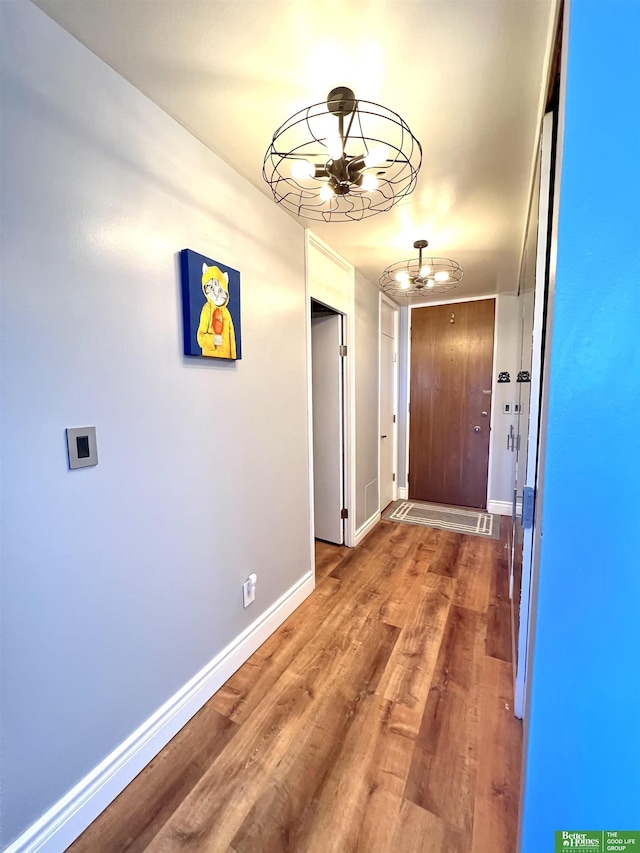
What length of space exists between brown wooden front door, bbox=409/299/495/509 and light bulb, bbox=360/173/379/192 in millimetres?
2907

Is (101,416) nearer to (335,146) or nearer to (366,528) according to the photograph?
(335,146)

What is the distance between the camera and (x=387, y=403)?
388 cm

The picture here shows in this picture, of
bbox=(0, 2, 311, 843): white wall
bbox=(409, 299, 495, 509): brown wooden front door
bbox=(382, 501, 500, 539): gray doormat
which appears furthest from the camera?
bbox=(409, 299, 495, 509): brown wooden front door

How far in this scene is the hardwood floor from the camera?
1083 millimetres

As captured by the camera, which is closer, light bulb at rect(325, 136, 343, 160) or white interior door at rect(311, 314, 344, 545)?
light bulb at rect(325, 136, 343, 160)

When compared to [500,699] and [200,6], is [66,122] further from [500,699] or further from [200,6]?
[500,699]

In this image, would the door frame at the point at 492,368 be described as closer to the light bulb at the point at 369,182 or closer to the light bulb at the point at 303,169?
the light bulb at the point at 369,182

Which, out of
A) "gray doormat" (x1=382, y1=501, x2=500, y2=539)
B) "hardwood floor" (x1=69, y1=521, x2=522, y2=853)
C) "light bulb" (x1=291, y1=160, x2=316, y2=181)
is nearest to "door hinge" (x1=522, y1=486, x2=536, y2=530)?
"hardwood floor" (x1=69, y1=521, x2=522, y2=853)

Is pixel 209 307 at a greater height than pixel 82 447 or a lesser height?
greater

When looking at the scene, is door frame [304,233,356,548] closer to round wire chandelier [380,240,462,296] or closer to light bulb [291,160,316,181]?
round wire chandelier [380,240,462,296]

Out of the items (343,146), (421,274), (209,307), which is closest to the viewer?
(343,146)

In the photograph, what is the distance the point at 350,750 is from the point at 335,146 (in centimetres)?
216

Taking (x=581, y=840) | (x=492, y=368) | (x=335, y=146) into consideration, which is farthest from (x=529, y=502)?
(x=492, y=368)

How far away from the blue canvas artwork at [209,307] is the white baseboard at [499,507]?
3363mm
